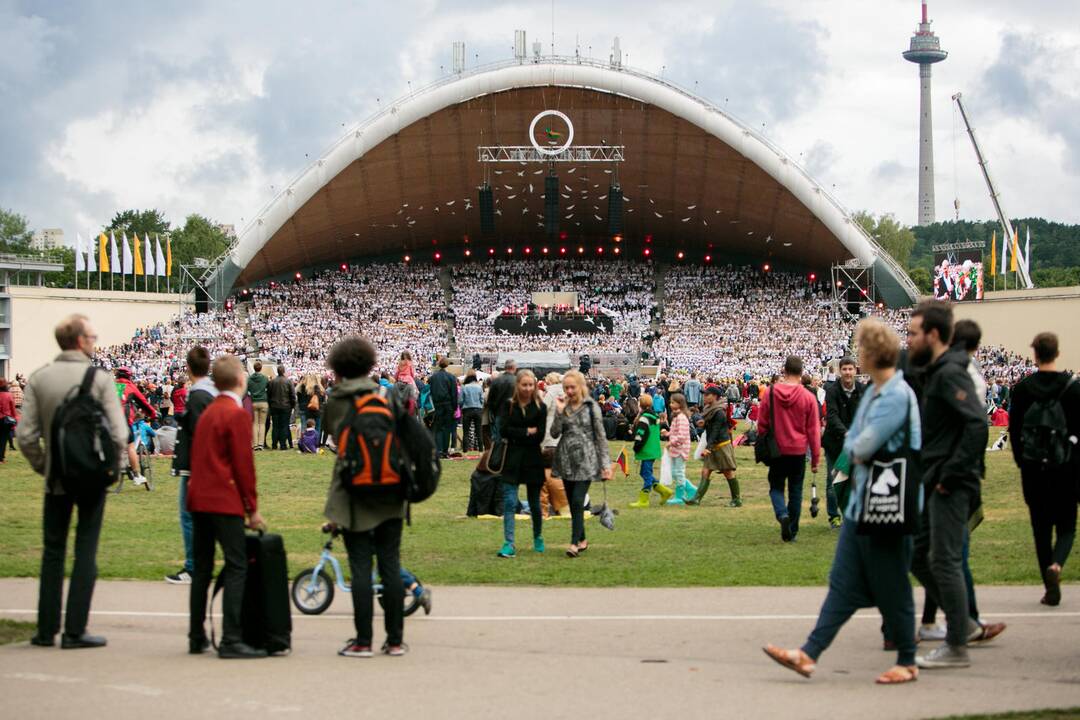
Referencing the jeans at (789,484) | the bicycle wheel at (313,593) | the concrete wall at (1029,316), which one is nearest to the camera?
the bicycle wheel at (313,593)

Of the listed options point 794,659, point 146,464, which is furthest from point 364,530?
point 146,464

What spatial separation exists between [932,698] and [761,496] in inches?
408

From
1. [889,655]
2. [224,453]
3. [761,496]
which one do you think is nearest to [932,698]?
[889,655]

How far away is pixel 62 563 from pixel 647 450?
8823 mm

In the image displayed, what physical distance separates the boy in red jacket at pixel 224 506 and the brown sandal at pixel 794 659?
2594 mm

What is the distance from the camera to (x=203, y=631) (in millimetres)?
6820

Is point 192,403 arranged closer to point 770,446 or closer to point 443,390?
point 770,446

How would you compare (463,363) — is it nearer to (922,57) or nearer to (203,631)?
(203,631)

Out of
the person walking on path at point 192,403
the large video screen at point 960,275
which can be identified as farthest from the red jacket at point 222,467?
the large video screen at point 960,275

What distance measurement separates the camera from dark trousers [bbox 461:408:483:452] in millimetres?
21953

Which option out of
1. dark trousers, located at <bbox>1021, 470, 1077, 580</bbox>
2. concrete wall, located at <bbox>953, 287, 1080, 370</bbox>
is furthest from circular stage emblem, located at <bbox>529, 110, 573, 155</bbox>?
dark trousers, located at <bbox>1021, 470, 1077, 580</bbox>

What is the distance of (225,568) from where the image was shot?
6719 mm

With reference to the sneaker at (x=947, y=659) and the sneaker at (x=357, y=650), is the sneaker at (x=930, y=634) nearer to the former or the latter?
the sneaker at (x=947, y=659)

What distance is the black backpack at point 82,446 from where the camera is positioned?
21.9 ft
